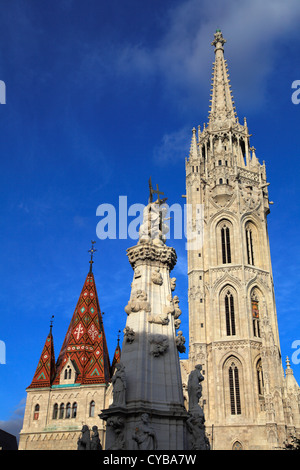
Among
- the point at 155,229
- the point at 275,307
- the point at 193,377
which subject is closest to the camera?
the point at 193,377

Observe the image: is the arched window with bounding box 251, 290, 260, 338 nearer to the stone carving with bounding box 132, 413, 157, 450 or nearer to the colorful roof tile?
the colorful roof tile

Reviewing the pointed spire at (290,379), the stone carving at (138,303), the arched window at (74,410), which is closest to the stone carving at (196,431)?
the stone carving at (138,303)

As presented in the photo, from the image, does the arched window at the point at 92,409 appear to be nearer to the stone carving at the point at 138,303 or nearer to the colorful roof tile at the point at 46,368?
the colorful roof tile at the point at 46,368

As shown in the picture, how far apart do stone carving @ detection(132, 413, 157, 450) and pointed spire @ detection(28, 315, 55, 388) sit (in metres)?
29.5

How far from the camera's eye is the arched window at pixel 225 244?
45172 mm

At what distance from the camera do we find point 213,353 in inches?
1599

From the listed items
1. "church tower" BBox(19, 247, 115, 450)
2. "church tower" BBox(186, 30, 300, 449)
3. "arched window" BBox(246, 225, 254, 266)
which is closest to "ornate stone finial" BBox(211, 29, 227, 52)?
"church tower" BBox(186, 30, 300, 449)

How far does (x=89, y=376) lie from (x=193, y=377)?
87.5 feet

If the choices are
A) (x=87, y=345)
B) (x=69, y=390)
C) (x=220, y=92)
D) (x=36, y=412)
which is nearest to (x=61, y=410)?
(x=69, y=390)

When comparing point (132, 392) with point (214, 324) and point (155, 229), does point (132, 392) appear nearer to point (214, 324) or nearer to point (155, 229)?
point (155, 229)

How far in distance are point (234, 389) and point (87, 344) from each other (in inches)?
509

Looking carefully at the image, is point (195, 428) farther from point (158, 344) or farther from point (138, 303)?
point (138, 303)
